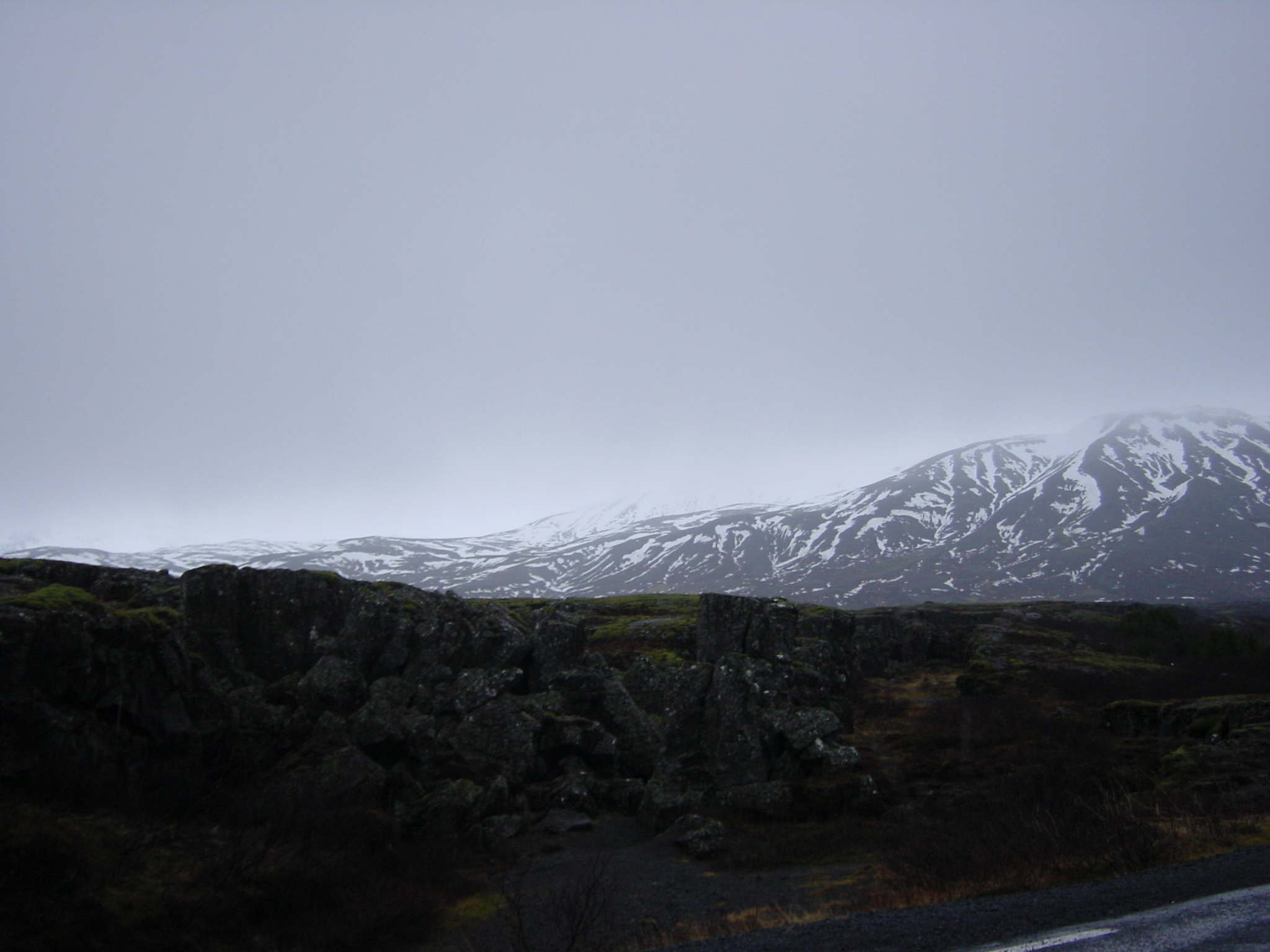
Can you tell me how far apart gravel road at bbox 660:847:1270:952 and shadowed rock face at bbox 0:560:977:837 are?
11.7 meters

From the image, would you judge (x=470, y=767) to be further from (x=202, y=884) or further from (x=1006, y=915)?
(x=1006, y=915)

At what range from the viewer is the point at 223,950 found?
1216 cm

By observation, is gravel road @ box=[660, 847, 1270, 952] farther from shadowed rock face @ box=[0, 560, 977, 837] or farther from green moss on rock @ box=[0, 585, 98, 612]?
green moss on rock @ box=[0, 585, 98, 612]

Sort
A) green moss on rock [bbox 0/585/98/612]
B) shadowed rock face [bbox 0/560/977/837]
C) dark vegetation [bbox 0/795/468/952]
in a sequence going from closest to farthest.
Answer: dark vegetation [bbox 0/795/468/952] → shadowed rock face [bbox 0/560/977/837] → green moss on rock [bbox 0/585/98/612]

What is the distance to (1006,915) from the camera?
34.8ft

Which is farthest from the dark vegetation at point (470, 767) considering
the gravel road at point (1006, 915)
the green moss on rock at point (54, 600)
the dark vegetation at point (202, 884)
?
the gravel road at point (1006, 915)

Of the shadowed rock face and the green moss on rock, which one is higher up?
the green moss on rock

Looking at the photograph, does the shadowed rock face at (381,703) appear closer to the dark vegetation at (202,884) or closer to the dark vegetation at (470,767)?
the dark vegetation at (470,767)

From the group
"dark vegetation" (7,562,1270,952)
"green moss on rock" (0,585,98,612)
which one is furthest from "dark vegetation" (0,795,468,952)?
"green moss on rock" (0,585,98,612)

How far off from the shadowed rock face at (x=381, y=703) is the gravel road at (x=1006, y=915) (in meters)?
11.7

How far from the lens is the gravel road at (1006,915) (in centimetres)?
989

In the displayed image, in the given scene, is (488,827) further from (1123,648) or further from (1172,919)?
(1123,648)

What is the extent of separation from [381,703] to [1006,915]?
22301 millimetres

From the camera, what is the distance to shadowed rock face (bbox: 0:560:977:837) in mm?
18344
